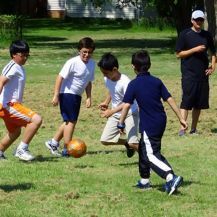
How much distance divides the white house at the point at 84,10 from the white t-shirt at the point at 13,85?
2165 inches

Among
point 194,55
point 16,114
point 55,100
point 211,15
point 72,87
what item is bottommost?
point 16,114

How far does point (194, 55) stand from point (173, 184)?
4.90 m

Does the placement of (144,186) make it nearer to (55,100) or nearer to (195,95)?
(55,100)

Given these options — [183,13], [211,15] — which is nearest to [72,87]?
[211,15]

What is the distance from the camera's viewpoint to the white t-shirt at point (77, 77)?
33.0ft

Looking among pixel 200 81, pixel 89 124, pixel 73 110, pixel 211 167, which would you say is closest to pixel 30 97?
pixel 89 124

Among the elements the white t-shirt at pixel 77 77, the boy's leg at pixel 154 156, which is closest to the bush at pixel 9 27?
the white t-shirt at pixel 77 77

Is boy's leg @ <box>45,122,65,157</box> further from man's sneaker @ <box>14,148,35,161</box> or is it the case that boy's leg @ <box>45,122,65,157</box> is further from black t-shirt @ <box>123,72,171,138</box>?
black t-shirt @ <box>123,72,171,138</box>

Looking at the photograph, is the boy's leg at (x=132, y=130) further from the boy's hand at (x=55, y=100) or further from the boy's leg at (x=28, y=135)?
the boy's leg at (x=28, y=135)

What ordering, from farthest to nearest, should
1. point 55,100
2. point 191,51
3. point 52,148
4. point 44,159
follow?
point 191,51 < point 52,148 < point 44,159 < point 55,100

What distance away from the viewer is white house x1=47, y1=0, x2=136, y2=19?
6581cm

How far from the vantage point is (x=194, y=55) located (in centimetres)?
1215

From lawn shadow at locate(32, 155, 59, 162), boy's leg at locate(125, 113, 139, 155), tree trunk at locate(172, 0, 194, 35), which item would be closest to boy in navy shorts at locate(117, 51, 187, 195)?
boy's leg at locate(125, 113, 139, 155)

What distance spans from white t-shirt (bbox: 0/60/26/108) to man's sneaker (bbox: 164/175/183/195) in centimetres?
276
